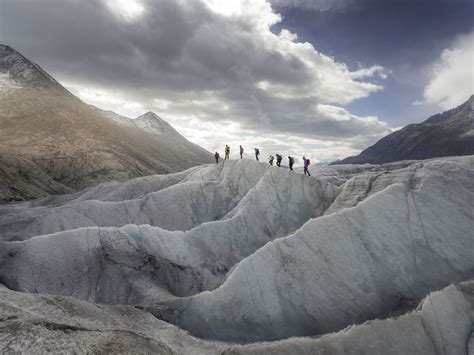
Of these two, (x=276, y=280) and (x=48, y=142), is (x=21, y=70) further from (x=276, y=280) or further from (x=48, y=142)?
(x=276, y=280)

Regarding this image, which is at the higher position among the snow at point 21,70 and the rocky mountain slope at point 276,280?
the snow at point 21,70

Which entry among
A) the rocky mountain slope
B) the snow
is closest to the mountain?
the snow

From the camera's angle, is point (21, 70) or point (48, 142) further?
point (21, 70)

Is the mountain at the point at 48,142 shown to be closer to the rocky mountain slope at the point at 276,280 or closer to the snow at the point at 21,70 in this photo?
the snow at the point at 21,70

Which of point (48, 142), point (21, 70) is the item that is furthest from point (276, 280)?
point (21, 70)

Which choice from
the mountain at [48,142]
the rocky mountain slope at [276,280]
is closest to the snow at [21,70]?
the mountain at [48,142]
